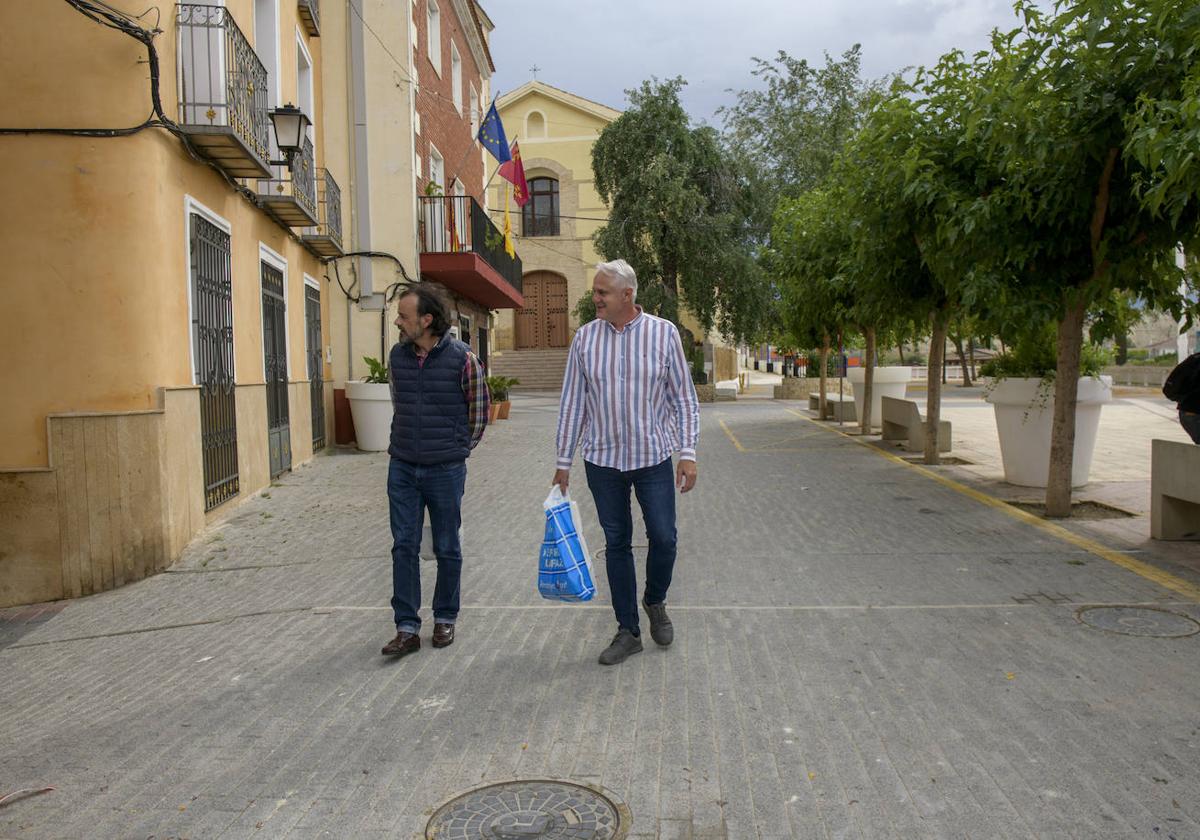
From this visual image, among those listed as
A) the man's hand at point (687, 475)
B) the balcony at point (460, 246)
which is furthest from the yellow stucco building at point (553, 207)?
the man's hand at point (687, 475)

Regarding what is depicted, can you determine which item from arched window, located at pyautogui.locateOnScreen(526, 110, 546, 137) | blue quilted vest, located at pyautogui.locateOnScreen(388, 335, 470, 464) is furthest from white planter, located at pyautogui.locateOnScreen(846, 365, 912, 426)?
arched window, located at pyautogui.locateOnScreen(526, 110, 546, 137)

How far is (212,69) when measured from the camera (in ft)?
28.0

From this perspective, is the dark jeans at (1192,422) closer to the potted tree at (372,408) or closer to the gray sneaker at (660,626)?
the gray sneaker at (660,626)

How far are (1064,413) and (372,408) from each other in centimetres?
951

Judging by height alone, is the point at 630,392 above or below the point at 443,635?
above

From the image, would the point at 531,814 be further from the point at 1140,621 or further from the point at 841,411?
the point at 841,411

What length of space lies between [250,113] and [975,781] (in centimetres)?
871

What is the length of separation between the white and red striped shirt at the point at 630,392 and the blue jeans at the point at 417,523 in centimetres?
65

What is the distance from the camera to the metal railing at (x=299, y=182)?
11.1 m

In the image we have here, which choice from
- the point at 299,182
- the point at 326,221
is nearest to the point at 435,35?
the point at 326,221

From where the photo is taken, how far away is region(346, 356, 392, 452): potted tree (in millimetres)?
14758

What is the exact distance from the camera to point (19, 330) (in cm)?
693

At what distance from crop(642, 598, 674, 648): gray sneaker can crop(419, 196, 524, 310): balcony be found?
13.5m

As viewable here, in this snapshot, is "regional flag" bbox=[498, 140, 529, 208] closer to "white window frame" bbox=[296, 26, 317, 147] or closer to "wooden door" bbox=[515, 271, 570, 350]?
"white window frame" bbox=[296, 26, 317, 147]
